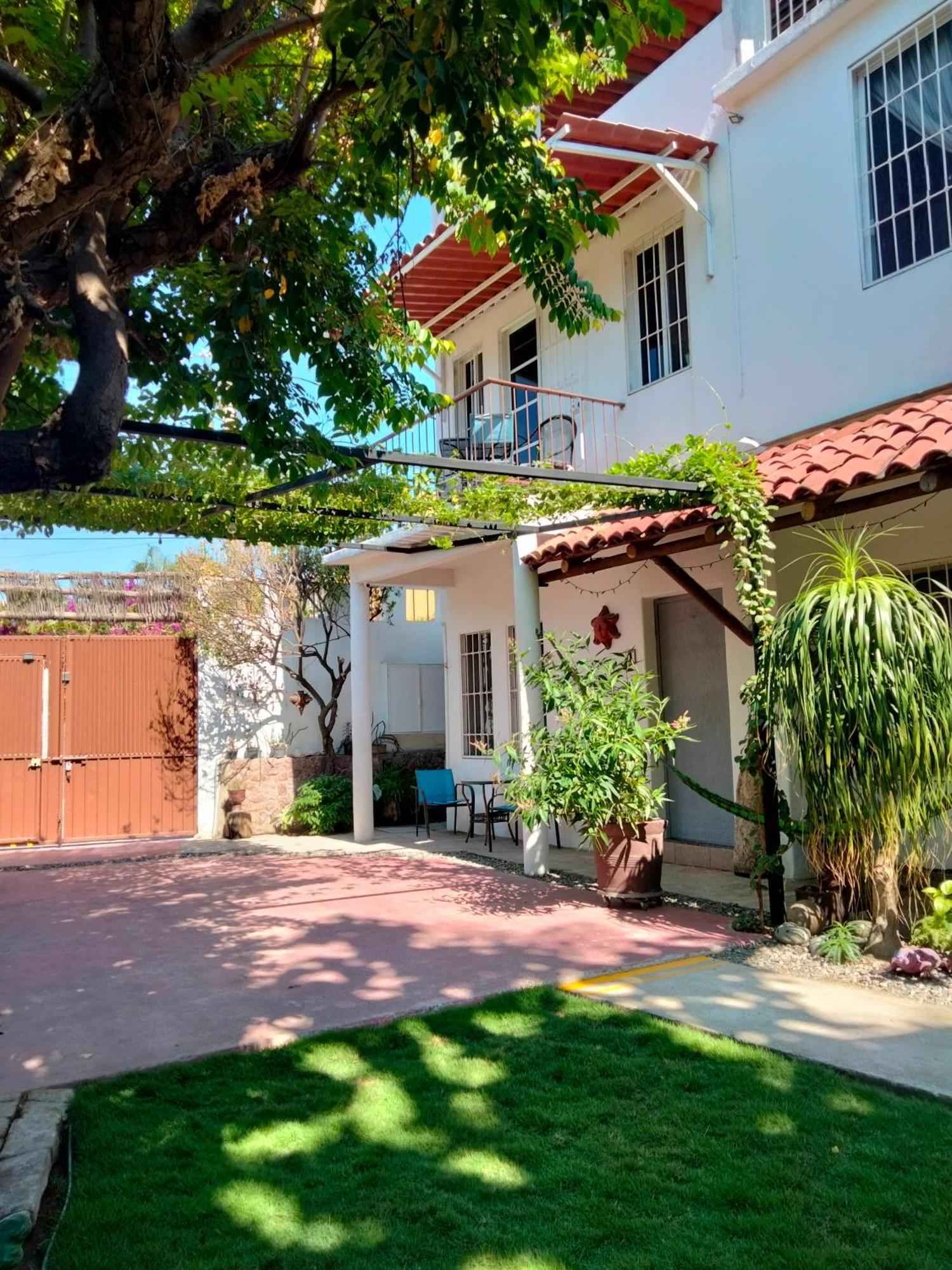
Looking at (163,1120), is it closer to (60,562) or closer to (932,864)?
(932,864)

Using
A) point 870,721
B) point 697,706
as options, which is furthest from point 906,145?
point 697,706

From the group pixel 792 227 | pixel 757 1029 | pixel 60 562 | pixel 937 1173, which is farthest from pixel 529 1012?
pixel 60 562

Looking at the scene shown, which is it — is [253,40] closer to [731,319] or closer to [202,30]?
[202,30]

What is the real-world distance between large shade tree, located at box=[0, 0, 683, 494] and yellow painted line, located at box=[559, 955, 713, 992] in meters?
3.21

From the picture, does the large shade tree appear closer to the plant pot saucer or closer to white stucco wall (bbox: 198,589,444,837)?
the plant pot saucer

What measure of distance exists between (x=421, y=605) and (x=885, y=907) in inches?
454

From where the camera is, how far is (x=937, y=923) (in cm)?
544

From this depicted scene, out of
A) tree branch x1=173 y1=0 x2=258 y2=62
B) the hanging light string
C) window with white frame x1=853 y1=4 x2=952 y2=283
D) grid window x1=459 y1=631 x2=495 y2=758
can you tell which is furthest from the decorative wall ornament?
tree branch x1=173 y1=0 x2=258 y2=62

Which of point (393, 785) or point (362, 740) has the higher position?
point (362, 740)

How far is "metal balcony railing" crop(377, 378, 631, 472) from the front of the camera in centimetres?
1034

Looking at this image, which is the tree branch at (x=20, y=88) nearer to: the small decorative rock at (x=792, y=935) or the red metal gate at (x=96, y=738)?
the small decorative rock at (x=792, y=935)

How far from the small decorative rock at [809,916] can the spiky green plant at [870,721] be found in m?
0.37

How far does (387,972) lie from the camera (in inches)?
229

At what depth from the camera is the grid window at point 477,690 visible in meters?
12.8
